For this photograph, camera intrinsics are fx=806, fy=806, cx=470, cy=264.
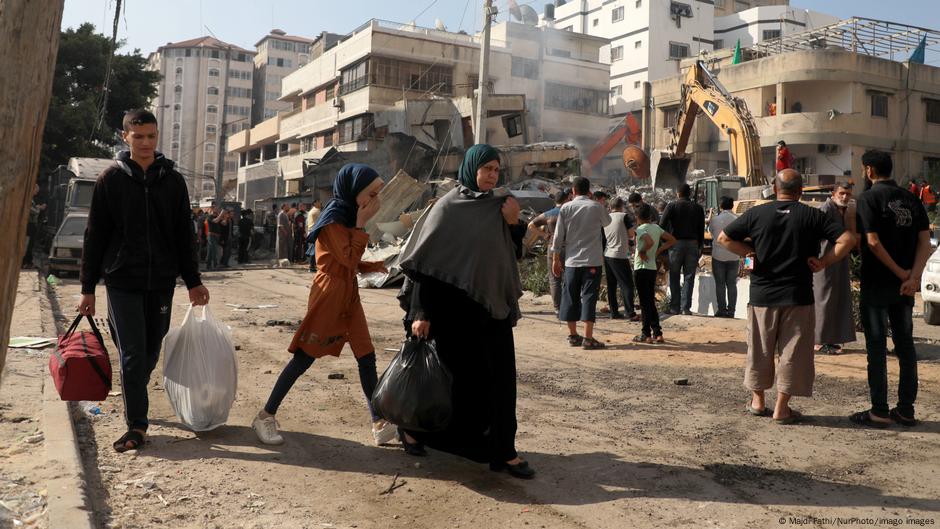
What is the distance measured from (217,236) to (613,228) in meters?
14.6

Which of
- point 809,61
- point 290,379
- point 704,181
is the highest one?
point 809,61

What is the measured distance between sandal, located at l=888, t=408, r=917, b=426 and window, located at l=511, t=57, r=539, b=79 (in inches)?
1876

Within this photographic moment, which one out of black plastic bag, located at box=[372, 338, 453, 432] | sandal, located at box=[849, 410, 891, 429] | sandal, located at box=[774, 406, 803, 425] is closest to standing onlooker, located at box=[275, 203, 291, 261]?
sandal, located at box=[774, 406, 803, 425]

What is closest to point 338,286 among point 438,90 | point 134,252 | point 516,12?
point 134,252

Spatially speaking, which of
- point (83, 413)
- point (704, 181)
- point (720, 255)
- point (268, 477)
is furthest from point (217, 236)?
point (268, 477)

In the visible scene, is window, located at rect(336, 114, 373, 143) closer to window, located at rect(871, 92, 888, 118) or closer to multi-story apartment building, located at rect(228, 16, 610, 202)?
multi-story apartment building, located at rect(228, 16, 610, 202)

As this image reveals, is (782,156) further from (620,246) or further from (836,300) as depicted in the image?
(836,300)

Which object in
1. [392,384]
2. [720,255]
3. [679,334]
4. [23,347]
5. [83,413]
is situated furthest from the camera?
[720,255]

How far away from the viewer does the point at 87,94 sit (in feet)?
109

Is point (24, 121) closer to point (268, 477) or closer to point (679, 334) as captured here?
point (268, 477)

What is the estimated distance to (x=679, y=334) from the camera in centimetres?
1003

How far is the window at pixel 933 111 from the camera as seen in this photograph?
37594 mm

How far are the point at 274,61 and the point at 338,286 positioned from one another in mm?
100128

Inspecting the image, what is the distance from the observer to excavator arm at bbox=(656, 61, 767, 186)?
2181cm
